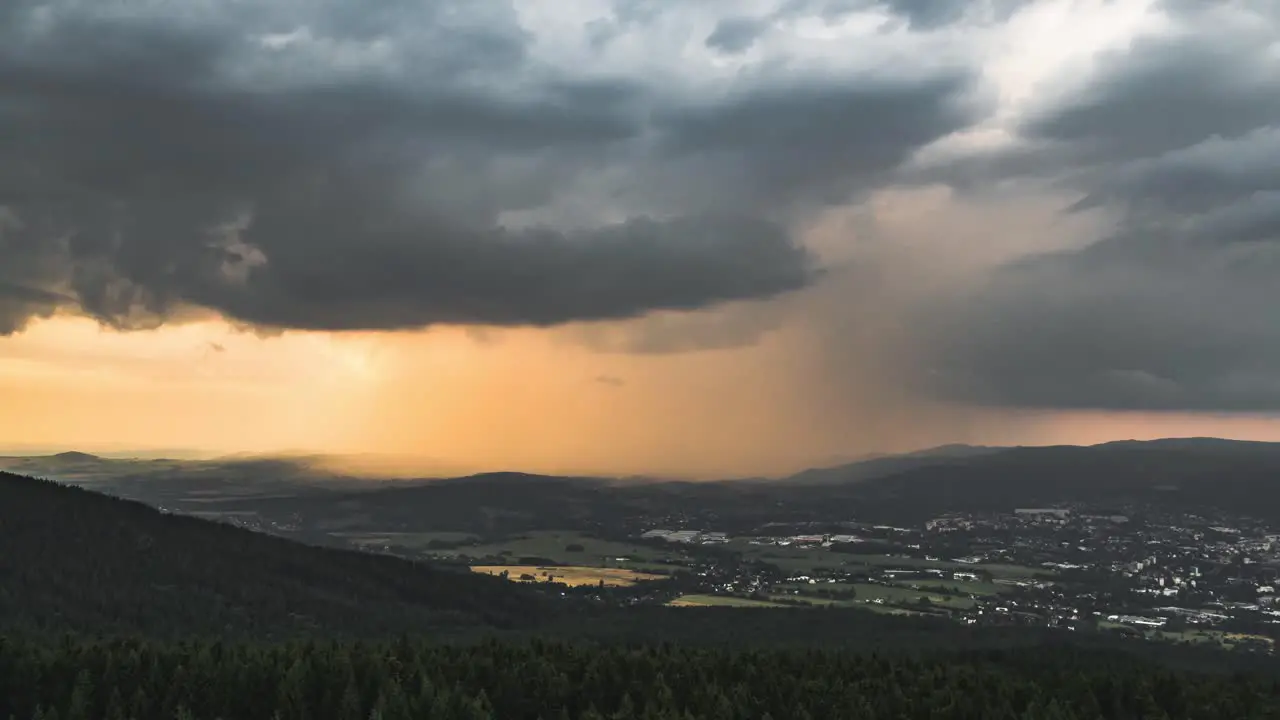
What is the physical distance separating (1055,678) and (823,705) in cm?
6292

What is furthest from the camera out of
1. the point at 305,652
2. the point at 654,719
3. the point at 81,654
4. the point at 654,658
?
the point at 654,658

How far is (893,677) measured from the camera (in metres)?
136

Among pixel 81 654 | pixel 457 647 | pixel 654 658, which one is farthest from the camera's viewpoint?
pixel 457 647

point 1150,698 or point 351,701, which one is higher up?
point 351,701

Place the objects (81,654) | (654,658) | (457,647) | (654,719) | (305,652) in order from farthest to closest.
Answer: (457,647) < (654,658) < (305,652) < (81,654) < (654,719)

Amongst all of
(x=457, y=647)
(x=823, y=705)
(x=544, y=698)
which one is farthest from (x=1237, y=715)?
(x=457, y=647)

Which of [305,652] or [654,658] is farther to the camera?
[654,658]

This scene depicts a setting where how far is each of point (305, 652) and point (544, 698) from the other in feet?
129

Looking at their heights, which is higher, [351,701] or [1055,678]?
[351,701]

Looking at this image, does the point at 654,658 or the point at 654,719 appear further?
the point at 654,658

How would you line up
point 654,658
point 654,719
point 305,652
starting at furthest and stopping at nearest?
point 654,658 → point 305,652 → point 654,719

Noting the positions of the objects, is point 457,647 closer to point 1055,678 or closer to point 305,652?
point 305,652

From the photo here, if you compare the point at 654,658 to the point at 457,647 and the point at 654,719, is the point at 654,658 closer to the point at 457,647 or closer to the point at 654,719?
the point at 457,647

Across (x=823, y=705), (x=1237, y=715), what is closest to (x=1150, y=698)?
(x=1237, y=715)
